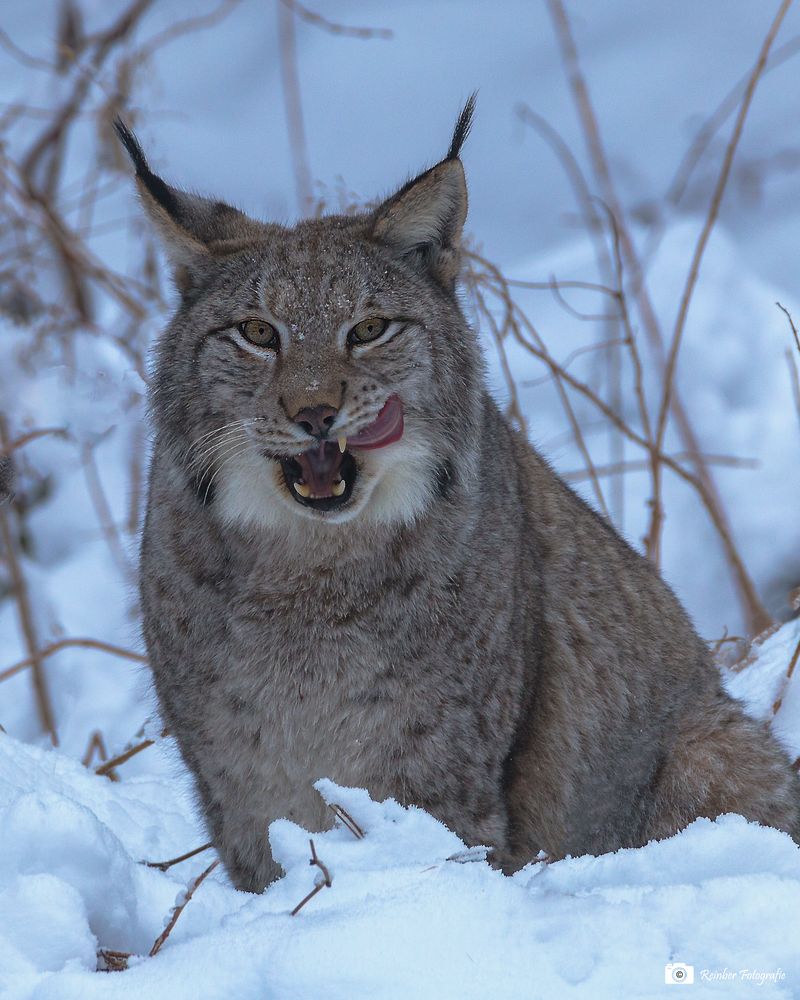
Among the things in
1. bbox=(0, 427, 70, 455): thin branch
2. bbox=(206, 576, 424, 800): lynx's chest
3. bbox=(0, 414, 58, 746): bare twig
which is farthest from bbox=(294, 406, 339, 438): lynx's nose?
bbox=(0, 414, 58, 746): bare twig

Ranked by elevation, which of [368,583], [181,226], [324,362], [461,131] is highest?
[461,131]

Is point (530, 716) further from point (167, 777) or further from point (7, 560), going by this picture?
point (7, 560)

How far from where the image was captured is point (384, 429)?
285cm

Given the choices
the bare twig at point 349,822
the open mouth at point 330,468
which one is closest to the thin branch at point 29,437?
the open mouth at point 330,468

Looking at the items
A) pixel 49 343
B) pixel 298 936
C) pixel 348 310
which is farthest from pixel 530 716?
pixel 49 343

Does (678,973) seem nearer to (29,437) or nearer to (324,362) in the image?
(324,362)

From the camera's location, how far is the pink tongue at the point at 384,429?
2816 millimetres

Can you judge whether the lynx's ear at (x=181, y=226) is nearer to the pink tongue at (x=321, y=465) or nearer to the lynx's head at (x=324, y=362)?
the lynx's head at (x=324, y=362)

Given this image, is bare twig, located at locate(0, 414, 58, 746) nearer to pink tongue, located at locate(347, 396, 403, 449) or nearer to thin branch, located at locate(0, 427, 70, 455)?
thin branch, located at locate(0, 427, 70, 455)

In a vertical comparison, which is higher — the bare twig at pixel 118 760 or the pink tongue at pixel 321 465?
the pink tongue at pixel 321 465

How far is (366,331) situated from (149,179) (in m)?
0.62

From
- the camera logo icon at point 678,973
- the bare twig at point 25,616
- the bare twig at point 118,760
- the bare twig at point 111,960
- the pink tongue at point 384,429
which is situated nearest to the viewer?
the camera logo icon at point 678,973

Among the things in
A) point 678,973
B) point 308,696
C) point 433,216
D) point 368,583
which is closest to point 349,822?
point 678,973

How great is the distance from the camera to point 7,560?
562 centimetres
